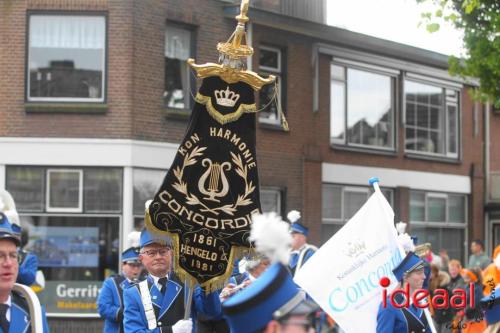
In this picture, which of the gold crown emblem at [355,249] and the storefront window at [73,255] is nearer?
the gold crown emblem at [355,249]

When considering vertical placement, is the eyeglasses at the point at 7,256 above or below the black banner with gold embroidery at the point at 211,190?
below

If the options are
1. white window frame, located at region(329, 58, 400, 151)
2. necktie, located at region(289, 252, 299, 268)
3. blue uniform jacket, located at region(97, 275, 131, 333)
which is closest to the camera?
blue uniform jacket, located at region(97, 275, 131, 333)

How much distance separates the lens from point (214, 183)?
6.83 meters

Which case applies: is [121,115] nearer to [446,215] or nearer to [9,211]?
[446,215]

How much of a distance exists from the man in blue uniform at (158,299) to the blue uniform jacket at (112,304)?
3.11m

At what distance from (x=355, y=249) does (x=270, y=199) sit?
574 inches

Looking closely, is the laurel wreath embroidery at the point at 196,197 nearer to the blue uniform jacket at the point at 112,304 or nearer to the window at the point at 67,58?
the blue uniform jacket at the point at 112,304

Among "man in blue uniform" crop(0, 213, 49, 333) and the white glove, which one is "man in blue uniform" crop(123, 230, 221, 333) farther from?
"man in blue uniform" crop(0, 213, 49, 333)

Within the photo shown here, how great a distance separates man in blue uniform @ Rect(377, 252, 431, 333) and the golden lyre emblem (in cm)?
187

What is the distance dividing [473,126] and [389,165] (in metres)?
4.94

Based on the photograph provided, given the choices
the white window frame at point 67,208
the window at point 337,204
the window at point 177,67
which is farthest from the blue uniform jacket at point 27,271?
the window at point 337,204

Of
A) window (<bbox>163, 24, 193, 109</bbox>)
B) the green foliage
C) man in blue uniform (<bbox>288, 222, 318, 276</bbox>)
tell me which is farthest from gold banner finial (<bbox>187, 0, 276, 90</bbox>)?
window (<bbox>163, 24, 193, 109</bbox>)

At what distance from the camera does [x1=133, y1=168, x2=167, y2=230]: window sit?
20.1m

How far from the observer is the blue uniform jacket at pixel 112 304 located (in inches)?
420
